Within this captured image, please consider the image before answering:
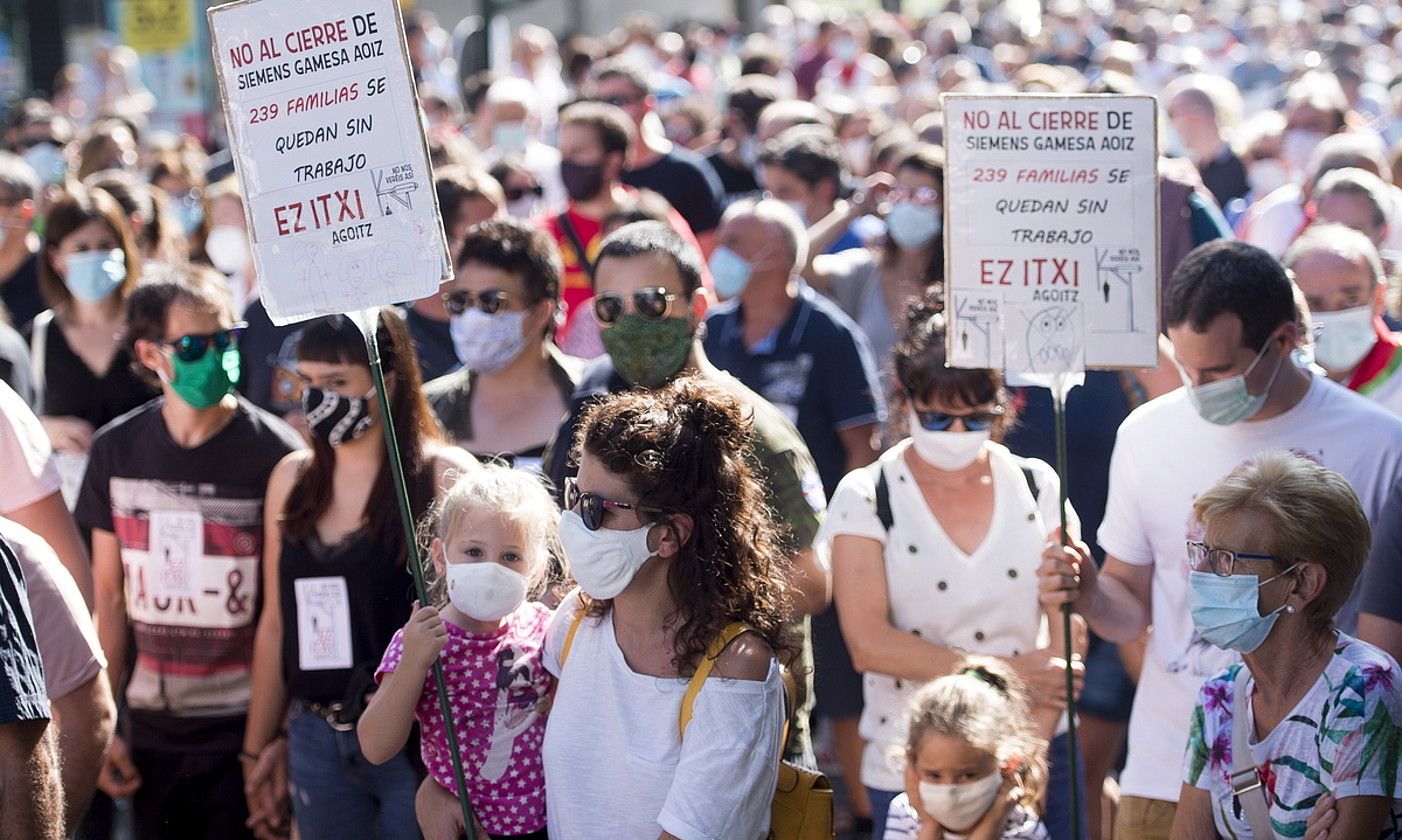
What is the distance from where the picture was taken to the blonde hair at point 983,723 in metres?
3.63

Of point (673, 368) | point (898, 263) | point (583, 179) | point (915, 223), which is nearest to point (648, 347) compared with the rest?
point (673, 368)

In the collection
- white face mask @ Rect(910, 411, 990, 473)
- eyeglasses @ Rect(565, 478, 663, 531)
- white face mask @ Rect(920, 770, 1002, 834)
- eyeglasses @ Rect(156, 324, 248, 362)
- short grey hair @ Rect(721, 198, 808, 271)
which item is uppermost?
short grey hair @ Rect(721, 198, 808, 271)

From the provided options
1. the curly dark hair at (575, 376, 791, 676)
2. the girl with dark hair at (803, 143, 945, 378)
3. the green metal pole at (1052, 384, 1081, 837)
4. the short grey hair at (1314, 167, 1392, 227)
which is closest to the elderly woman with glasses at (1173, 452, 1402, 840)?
the green metal pole at (1052, 384, 1081, 837)

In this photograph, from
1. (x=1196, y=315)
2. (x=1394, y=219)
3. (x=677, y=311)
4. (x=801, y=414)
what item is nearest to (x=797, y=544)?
(x=677, y=311)

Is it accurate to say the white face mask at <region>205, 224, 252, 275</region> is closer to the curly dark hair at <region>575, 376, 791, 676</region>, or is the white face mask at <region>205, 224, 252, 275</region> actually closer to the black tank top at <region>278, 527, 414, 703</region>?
the black tank top at <region>278, 527, 414, 703</region>

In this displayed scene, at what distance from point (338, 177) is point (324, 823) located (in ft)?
5.19

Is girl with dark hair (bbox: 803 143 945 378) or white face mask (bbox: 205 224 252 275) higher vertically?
white face mask (bbox: 205 224 252 275)

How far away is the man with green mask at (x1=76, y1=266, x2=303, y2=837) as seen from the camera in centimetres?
452

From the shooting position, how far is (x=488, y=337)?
4891 millimetres

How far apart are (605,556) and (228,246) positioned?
5.40 m

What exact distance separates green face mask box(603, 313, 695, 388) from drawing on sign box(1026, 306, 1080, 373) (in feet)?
3.44

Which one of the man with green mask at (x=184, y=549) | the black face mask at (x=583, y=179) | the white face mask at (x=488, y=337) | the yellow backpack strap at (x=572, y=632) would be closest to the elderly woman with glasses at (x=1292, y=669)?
the yellow backpack strap at (x=572, y=632)

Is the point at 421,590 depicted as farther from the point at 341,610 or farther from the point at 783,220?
the point at 783,220

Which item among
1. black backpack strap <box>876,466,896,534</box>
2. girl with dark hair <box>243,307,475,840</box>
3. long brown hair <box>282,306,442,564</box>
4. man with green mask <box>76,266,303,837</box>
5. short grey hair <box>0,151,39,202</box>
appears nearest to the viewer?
girl with dark hair <box>243,307,475,840</box>
